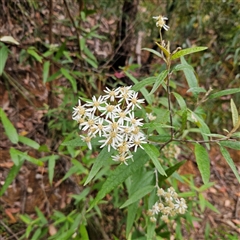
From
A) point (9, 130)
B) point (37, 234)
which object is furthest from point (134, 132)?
point (37, 234)

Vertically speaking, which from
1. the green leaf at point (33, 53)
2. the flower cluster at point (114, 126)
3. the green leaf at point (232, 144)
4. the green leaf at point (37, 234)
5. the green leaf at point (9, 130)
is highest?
the flower cluster at point (114, 126)

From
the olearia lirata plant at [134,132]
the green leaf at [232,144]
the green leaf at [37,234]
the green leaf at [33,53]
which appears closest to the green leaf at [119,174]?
the olearia lirata plant at [134,132]

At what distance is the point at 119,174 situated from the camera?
1.11 meters

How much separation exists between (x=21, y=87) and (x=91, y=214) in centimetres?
133

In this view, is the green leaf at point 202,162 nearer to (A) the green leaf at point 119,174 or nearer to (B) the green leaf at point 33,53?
(A) the green leaf at point 119,174

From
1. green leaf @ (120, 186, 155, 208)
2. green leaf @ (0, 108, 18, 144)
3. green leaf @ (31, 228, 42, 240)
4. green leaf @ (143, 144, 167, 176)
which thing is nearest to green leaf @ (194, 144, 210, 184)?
green leaf @ (143, 144, 167, 176)

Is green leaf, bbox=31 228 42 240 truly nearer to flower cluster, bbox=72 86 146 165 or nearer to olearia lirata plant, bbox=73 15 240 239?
olearia lirata plant, bbox=73 15 240 239

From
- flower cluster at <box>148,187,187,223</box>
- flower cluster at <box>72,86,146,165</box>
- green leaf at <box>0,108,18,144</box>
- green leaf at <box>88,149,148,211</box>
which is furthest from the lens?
green leaf at <box>0,108,18,144</box>

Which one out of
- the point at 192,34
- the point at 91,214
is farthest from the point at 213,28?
the point at 91,214

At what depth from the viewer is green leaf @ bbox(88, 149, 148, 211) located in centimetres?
108

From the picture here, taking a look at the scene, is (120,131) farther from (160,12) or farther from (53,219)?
(160,12)

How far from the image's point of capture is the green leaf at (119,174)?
1.08 metres

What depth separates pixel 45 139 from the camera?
2.81m

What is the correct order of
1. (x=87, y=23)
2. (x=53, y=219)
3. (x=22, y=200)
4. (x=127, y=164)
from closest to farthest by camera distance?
(x=127, y=164) → (x=53, y=219) → (x=22, y=200) → (x=87, y=23)
